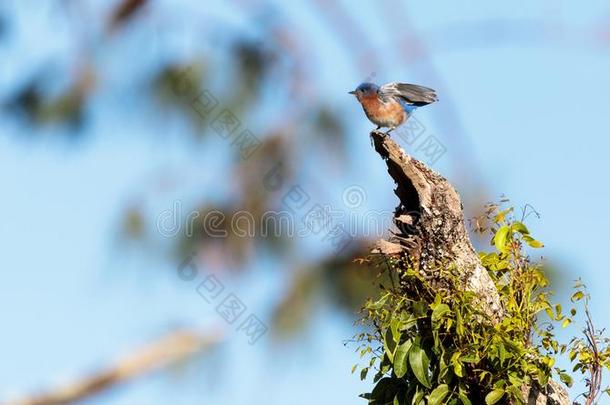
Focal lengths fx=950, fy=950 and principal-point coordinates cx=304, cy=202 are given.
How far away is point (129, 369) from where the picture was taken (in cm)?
112

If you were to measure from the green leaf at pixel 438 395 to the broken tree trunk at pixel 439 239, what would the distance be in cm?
34

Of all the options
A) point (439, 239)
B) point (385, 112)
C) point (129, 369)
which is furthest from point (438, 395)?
point (129, 369)

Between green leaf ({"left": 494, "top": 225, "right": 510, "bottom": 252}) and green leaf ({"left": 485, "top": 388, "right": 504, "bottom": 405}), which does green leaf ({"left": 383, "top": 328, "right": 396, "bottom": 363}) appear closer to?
green leaf ({"left": 485, "top": 388, "right": 504, "bottom": 405})

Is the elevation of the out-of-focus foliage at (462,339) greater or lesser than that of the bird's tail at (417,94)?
lesser

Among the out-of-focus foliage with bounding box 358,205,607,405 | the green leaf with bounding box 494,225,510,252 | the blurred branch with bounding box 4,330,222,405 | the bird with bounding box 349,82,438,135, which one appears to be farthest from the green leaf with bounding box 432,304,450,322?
the blurred branch with bounding box 4,330,222,405

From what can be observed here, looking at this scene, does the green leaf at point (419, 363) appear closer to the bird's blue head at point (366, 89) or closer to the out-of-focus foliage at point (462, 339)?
the out-of-focus foliage at point (462, 339)

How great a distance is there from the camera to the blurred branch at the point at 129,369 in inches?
42.6

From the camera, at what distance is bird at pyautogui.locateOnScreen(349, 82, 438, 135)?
4.53m

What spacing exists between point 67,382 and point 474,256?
109 inches

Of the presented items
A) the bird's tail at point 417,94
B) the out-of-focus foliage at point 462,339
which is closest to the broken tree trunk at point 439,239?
the out-of-focus foliage at point 462,339

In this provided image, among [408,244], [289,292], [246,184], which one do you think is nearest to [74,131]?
[246,184]

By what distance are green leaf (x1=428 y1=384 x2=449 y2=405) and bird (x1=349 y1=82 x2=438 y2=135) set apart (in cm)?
144

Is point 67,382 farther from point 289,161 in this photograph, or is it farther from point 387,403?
point 289,161

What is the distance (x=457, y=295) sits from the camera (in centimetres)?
355
